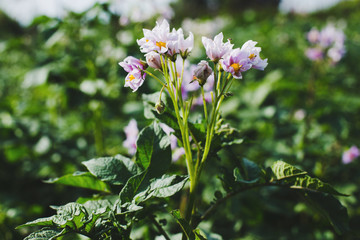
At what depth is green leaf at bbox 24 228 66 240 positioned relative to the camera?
0.84 meters

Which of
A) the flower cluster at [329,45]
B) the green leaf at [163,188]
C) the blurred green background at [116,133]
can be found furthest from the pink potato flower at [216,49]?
the flower cluster at [329,45]

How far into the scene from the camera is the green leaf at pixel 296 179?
1.01 m

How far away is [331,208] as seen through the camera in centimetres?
110

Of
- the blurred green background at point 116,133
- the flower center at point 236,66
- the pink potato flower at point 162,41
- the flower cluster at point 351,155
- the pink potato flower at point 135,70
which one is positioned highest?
the pink potato flower at point 162,41

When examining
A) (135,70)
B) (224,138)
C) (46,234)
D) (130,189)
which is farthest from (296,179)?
(46,234)

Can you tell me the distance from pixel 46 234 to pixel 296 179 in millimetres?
822

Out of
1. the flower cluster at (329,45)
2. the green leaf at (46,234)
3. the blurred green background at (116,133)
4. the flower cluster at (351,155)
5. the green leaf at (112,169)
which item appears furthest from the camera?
the flower cluster at (329,45)

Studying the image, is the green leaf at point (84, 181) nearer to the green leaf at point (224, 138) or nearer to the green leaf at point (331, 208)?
the green leaf at point (224, 138)

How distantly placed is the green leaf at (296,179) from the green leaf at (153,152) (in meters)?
0.39

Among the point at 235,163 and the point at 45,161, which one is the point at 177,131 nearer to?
the point at 235,163

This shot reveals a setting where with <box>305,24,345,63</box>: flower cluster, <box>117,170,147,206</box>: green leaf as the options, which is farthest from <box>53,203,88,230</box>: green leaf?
<box>305,24,345,63</box>: flower cluster

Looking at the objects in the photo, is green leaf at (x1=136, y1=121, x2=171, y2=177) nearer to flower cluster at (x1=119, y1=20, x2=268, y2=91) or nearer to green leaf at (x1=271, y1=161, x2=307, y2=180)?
flower cluster at (x1=119, y1=20, x2=268, y2=91)

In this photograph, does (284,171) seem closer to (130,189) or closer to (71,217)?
(130,189)

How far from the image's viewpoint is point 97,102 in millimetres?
2609
